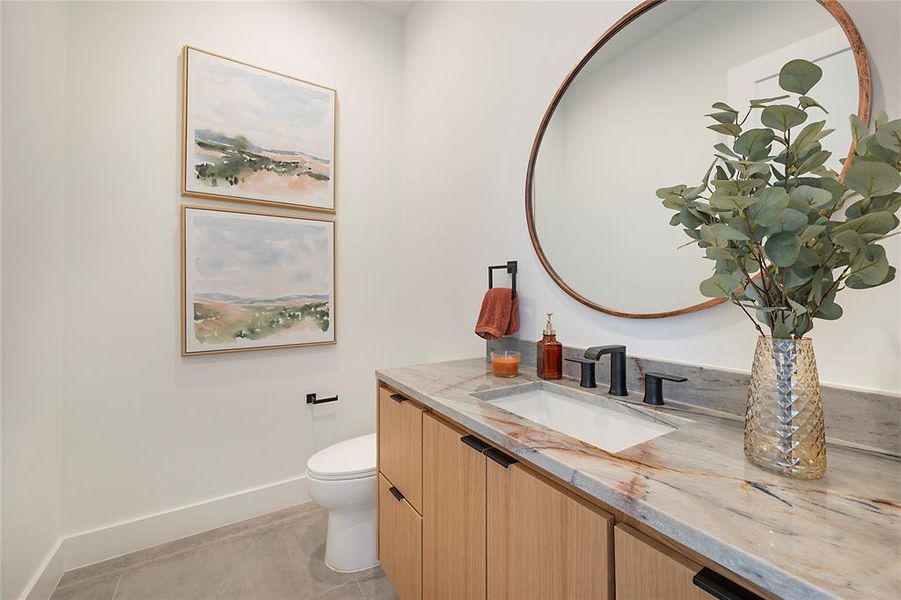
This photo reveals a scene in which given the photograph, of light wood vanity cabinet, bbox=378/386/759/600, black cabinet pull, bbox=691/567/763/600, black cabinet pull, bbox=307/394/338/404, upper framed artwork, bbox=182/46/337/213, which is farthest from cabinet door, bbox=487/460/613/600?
upper framed artwork, bbox=182/46/337/213

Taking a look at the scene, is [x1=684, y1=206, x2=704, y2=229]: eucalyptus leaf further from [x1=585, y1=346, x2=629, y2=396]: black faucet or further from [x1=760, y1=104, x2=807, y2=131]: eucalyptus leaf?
[x1=585, y1=346, x2=629, y2=396]: black faucet

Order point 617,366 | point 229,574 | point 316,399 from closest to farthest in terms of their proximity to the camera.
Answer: point 617,366 → point 229,574 → point 316,399

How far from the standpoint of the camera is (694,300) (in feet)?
3.30

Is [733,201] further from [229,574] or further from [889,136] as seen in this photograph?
[229,574]

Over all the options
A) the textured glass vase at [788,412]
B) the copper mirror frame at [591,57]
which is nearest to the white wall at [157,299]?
the copper mirror frame at [591,57]

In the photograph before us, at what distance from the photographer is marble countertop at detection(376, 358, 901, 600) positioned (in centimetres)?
41

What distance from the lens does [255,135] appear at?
1.95m

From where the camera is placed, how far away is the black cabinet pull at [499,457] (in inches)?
31.8

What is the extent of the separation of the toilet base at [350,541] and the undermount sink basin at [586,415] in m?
0.86

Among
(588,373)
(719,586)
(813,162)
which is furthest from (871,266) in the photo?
(588,373)

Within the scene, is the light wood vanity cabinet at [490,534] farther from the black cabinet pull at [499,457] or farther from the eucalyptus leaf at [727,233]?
the eucalyptus leaf at [727,233]

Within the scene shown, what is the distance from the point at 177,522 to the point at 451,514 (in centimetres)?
157

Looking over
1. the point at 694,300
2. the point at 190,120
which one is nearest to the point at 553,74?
the point at 694,300

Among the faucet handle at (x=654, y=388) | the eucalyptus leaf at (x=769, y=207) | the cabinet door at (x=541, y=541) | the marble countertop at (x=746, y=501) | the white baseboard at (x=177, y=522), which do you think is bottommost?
the white baseboard at (x=177, y=522)
